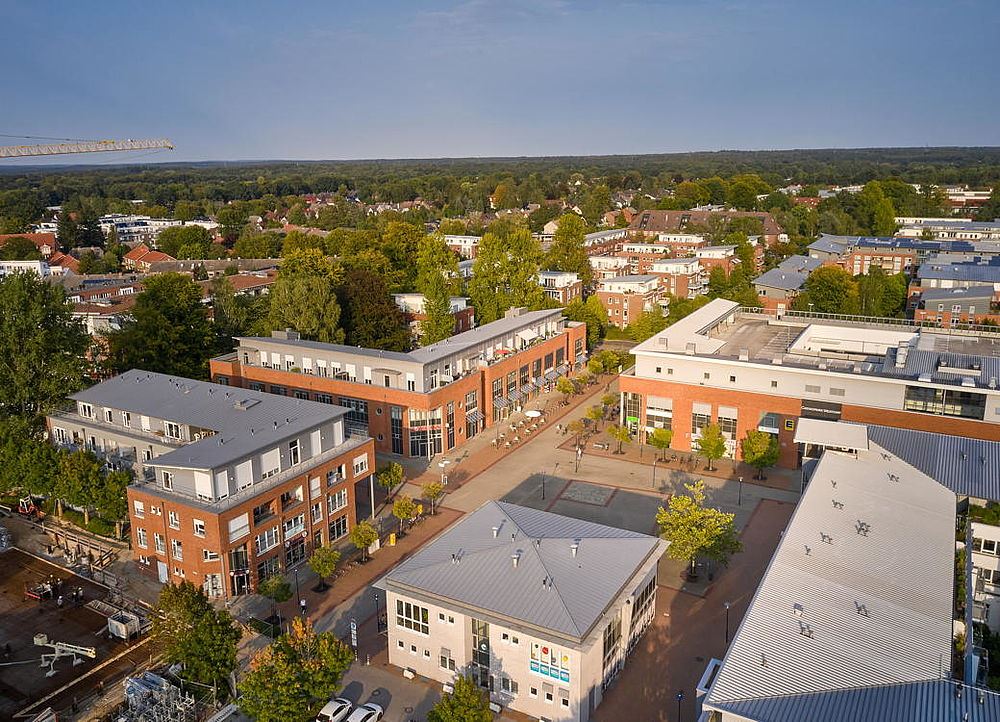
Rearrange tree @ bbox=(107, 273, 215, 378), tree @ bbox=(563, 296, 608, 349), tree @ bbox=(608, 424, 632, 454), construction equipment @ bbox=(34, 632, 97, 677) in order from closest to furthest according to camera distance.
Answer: construction equipment @ bbox=(34, 632, 97, 677), tree @ bbox=(608, 424, 632, 454), tree @ bbox=(107, 273, 215, 378), tree @ bbox=(563, 296, 608, 349)

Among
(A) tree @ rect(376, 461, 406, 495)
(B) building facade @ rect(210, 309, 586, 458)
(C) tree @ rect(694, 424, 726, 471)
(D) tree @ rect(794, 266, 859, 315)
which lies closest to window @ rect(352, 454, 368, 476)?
(A) tree @ rect(376, 461, 406, 495)

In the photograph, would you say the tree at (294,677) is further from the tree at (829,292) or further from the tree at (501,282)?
the tree at (829,292)

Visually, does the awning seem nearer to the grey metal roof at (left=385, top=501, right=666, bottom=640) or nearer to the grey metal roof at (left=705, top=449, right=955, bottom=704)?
the grey metal roof at (left=705, top=449, right=955, bottom=704)

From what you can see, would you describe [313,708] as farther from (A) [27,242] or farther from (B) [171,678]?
(A) [27,242]

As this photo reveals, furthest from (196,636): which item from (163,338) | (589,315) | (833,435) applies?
(589,315)

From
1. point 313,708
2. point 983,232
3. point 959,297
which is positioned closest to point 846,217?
point 983,232

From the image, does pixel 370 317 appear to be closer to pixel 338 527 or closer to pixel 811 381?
pixel 338 527
